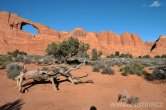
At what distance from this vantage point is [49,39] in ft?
253

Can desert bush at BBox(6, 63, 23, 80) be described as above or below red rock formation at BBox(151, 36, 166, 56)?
below

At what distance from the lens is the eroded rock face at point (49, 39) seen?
6575 centimetres

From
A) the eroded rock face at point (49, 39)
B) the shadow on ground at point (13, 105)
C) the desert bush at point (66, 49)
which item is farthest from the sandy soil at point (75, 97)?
the eroded rock face at point (49, 39)

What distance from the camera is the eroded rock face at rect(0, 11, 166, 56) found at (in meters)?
65.8

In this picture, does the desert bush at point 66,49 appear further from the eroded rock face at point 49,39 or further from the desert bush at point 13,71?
the eroded rock face at point 49,39

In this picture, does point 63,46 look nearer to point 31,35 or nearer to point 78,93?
point 78,93

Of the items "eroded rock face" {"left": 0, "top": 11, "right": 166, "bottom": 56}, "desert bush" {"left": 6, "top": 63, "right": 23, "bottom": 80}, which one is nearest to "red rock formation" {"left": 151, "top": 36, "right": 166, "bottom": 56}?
"eroded rock face" {"left": 0, "top": 11, "right": 166, "bottom": 56}

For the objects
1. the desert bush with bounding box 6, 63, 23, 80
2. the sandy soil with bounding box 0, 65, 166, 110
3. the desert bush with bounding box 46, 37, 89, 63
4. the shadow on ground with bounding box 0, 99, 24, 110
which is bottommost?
the shadow on ground with bounding box 0, 99, 24, 110

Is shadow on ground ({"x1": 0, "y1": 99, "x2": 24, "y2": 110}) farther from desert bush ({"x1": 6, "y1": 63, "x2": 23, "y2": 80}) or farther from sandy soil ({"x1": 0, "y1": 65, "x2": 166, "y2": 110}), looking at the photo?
desert bush ({"x1": 6, "y1": 63, "x2": 23, "y2": 80})

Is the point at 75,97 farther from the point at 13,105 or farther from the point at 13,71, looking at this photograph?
the point at 13,71

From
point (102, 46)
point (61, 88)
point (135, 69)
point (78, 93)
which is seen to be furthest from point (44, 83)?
point (102, 46)

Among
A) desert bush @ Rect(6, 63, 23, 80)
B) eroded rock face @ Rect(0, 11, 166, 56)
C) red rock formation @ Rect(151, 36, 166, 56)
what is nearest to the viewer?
desert bush @ Rect(6, 63, 23, 80)

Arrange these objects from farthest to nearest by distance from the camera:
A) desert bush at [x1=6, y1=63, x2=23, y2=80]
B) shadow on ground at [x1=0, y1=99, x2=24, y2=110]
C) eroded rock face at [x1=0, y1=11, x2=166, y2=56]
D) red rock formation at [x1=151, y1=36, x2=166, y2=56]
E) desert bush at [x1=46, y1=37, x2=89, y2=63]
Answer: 1. red rock formation at [x1=151, y1=36, x2=166, y2=56]
2. eroded rock face at [x1=0, y1=11, x2=166, y2=56]
3. desert bush at [x1=46, y1=37, x2=89, y2=63]
4. desert bush at [x1=6, y1=63, x2=23, y2=80]
5. shadow on ground at [x1=0, y1=99, x2=24, y2=110]

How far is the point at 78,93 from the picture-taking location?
830cm
